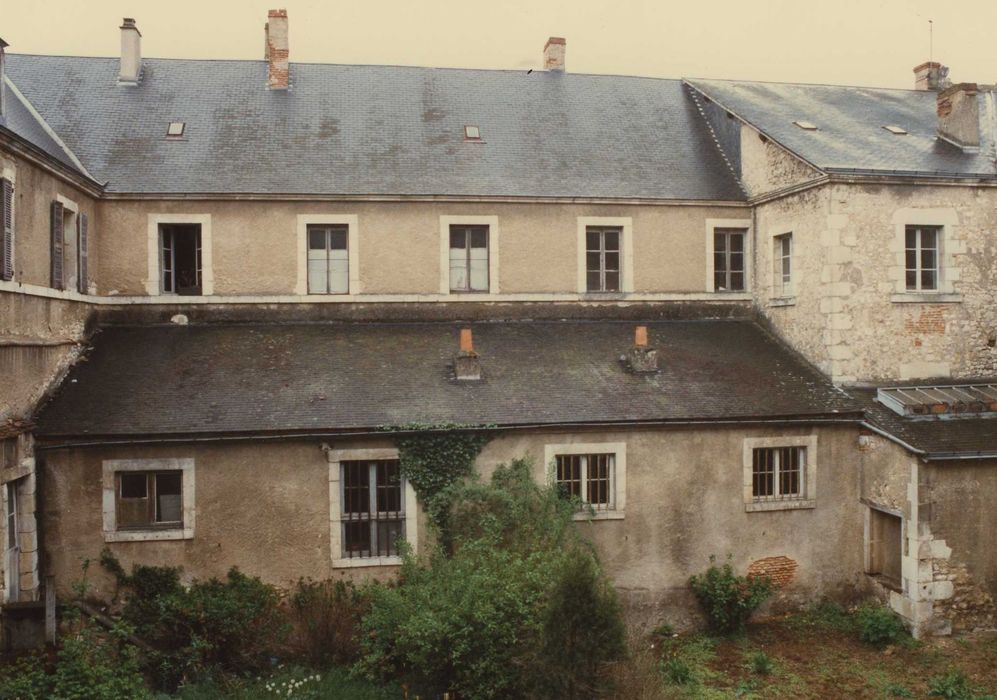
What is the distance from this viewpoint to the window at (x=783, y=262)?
16247mm

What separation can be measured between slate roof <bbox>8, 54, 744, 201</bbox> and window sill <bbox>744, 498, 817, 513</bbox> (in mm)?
6676

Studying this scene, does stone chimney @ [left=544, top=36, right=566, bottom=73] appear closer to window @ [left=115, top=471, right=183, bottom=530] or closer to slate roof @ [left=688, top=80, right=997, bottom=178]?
slate roof @ [left=688, top=80, right=997, bottom=178]

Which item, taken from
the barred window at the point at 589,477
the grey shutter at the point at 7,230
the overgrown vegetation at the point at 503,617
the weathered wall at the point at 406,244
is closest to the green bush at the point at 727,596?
the barred window at the point at 589,477

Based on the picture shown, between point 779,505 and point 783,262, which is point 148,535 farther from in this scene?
point 783,262

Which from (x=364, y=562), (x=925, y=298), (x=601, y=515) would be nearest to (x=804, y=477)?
(x=601, y=515)

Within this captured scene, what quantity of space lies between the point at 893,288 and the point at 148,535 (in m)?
13.1

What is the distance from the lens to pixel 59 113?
1666 cm

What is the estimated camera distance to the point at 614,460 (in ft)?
43.4

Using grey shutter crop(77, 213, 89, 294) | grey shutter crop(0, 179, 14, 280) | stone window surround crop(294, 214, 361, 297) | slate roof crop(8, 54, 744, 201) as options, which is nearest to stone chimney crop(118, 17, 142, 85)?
slate roof crop(8, 54, 744, 201)

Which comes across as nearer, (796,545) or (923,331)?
(796,545)

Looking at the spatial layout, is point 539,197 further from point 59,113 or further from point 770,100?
point 59,113

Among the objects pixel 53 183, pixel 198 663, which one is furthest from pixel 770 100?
pixel 198 663

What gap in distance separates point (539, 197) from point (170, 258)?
23.9 feet

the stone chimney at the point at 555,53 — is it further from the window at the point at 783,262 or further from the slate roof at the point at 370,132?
the window at the point at 783,262
